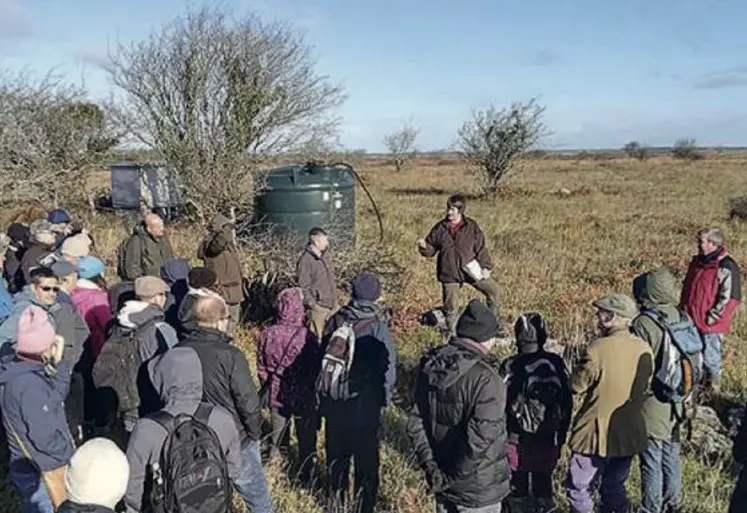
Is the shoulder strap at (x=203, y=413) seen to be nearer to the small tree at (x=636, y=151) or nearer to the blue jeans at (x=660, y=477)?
the blue jeans at (x=660, y=477)

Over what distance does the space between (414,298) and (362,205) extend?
1441 centimetres

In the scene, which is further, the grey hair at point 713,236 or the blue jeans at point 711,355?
the blue jeans at point 711,355

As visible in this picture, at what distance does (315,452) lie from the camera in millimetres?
5164

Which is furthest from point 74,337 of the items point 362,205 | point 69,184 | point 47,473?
point 362,205

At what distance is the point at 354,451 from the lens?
15.4ft

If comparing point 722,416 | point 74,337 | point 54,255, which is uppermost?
point 54,255

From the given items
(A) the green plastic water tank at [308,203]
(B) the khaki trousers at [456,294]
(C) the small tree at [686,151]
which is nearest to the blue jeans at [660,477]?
(B) the khaki trousers at [456,294]

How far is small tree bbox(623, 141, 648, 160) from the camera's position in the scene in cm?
7251

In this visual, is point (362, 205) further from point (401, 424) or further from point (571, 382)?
point (571, 382)

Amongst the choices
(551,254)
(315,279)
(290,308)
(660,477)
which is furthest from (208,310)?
(551,254)

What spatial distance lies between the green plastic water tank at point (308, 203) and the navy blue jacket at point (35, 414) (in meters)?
6.88

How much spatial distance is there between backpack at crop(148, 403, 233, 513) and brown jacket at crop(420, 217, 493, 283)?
4.86 meters

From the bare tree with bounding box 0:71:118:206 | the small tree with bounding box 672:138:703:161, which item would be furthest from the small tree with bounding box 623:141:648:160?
the bare tree with bounding box 0:71:118:206

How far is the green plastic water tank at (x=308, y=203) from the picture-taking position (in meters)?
10.4
